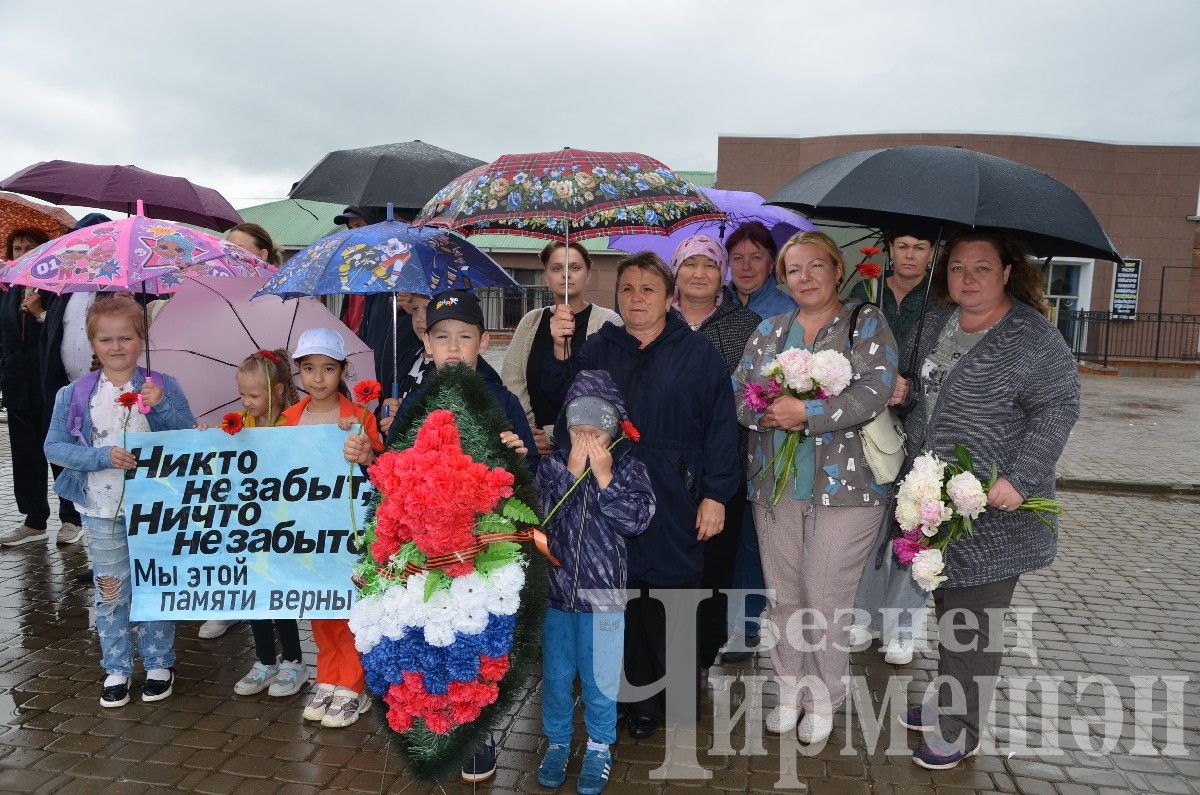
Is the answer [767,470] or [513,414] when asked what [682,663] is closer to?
[767,470]

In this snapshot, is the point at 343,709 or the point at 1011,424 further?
the point at 343,709

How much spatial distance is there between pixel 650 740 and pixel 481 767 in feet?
2.71

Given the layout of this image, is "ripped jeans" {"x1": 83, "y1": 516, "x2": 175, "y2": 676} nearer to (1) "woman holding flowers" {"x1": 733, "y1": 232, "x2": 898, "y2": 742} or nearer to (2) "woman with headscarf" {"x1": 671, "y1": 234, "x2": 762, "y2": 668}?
(2) "woman with headscarf" {"x1": 671, "y1": 234, "x2": 762, "y2": 668}

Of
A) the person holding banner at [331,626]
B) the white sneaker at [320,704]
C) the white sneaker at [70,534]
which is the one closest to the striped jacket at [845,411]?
the person holding banner at [331,626]

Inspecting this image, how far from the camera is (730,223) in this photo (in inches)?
221

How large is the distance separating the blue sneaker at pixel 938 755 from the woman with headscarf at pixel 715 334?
1091mm

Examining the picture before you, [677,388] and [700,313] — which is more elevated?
[700,313]

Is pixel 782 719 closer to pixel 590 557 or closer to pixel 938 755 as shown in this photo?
pixel 938 755

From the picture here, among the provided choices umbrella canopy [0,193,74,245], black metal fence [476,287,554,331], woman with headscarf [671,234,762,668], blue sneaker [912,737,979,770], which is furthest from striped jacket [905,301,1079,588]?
black metal fence [476,287,554,331]

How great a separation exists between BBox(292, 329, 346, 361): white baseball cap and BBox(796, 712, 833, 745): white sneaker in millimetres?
2738

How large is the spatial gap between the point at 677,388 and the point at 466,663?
4.90ft

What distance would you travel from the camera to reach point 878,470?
12.3ft

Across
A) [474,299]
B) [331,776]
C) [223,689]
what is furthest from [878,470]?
[223,689]

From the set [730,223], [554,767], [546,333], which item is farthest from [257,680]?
[730,223]
